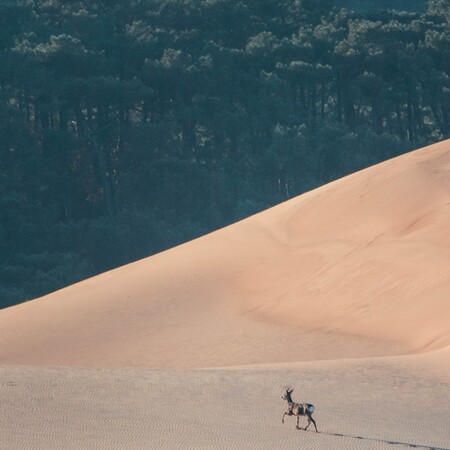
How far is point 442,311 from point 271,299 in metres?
3.49

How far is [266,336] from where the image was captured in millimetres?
16672

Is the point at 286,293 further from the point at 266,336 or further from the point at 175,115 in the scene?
the point at 175,115

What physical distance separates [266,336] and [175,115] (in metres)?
28.7

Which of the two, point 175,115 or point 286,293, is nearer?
point 286,293

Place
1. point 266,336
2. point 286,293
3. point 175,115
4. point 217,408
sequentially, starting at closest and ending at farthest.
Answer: point 217,408 < point 266,336 < point 286,293 < point 175,115

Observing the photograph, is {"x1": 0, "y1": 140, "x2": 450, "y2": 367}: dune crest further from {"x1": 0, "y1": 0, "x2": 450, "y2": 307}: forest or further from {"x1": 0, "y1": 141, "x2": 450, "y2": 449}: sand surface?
{"x1": 0, "y1": 0, "x2": 450, "y2": 307}: forest

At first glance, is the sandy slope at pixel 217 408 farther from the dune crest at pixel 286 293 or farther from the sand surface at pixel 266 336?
the dune crest at pixel 286 293

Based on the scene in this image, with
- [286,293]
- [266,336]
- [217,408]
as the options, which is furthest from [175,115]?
[217,408]

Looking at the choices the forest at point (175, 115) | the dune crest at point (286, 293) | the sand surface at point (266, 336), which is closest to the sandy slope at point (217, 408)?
the sand surface at point (266, 336)

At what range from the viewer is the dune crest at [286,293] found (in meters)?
16.2

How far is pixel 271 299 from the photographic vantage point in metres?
18.5

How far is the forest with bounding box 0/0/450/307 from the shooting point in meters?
39.2

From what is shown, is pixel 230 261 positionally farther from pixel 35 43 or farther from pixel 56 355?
pixel 35 43

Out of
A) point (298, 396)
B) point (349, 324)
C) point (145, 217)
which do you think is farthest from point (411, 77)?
point (298, 396)
